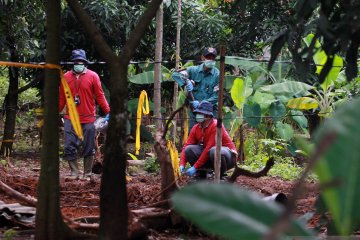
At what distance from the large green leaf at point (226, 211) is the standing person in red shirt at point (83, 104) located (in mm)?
5847

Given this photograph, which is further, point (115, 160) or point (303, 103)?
point (303, 103)

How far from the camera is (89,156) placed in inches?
270

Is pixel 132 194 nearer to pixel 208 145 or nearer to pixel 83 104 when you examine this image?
pixel 208 145

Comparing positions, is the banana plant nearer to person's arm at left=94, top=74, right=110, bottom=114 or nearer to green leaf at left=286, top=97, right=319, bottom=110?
green leaf at left=286, top=97, right=319, bottom=110

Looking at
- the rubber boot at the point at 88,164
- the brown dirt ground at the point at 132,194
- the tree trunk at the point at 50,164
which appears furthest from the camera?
the rubber boot at the point at 88,164

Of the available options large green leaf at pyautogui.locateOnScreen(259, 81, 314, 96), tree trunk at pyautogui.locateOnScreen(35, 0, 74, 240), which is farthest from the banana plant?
tree trunk at pyautogui.locateOnScreen(35, 0, 74, 240)

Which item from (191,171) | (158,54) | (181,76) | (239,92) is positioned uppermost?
(158,54)

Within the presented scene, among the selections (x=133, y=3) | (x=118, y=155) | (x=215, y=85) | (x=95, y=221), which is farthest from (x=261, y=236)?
(x=133, y=3)

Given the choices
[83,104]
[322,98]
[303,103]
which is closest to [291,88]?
[303,103]

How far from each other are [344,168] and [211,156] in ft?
17.2

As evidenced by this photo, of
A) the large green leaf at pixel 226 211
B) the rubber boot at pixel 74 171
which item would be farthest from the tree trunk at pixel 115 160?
the rubber boot at pixel 74 171

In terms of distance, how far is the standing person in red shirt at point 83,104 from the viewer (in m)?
6.64

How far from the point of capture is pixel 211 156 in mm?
6023

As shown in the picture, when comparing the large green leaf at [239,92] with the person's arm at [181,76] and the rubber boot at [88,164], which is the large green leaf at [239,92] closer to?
the person's arm at [181,76]
